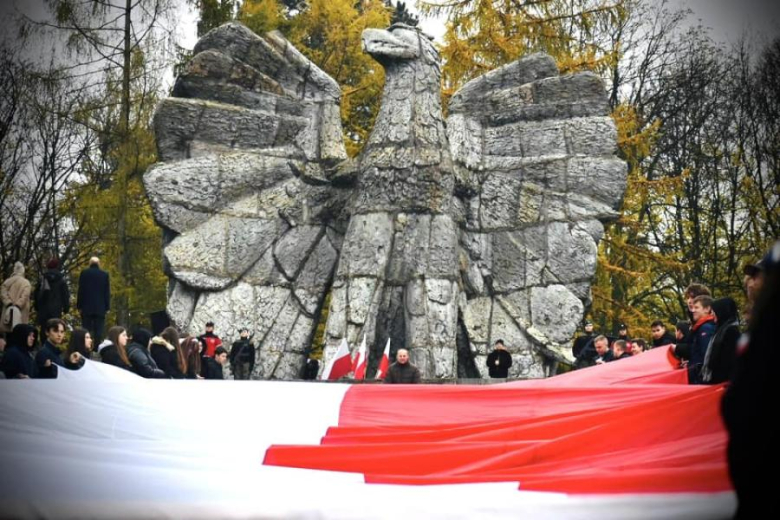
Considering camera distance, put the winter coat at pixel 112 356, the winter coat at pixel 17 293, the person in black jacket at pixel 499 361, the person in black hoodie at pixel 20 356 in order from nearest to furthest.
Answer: the person in black hoodie at pixel 20 356 < the winter coat at pixel 112 356 < the winter coat at pixel 17 293 < the person in black jacket at pixel 499 361

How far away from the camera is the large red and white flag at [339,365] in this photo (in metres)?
12.1

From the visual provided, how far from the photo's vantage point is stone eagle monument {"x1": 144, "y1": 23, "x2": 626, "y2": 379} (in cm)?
1283

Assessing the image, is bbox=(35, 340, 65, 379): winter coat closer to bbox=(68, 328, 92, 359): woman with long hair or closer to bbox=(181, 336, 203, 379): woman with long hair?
bbox=(68, 328, 92, 359): woman with long hair

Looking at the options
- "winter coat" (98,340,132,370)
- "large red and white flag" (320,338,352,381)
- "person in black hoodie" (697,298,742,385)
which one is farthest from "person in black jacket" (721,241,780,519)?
"large red and white flag" (320,338,352,381)

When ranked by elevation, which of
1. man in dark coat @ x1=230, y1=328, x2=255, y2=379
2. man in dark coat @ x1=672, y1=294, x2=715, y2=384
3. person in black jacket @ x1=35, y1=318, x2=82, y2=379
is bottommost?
man in dark coat @ x1=230, y1=328, x2=255, y2=379

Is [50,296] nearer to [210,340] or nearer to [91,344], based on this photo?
[210,340]

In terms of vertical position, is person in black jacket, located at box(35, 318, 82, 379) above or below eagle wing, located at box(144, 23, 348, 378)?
below

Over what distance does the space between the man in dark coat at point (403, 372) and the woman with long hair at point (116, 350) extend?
2846 mm

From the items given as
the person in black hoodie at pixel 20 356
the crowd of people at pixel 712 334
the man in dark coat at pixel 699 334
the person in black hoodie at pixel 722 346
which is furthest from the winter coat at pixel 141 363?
the person in black hoodie at pixel 722 346

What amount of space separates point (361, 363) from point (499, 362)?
66.5 inches

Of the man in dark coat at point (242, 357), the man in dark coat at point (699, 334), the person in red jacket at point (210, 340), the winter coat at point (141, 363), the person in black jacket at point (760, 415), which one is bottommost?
the man in dark coat at point (242, 357)

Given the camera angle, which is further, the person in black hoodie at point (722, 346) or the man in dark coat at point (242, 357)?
the man in dark coat at point (242, 357)

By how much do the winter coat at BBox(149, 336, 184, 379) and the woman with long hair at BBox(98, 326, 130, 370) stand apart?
116cm

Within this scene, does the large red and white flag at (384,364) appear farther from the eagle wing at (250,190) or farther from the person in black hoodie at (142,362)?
the person in black hoodie at (142,362)
